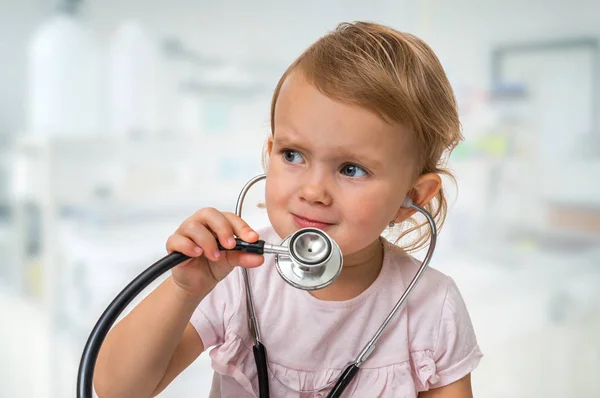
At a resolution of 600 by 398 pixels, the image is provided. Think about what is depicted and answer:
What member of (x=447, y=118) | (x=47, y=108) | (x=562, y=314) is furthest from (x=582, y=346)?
(x=47, y=108)

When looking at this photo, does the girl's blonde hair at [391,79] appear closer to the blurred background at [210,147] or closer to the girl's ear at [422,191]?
the girl's ear at [422,191]

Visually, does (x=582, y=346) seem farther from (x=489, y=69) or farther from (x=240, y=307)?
(x=240, y=307)

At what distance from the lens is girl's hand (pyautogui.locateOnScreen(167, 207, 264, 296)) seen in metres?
0.68

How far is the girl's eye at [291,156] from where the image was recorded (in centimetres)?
79

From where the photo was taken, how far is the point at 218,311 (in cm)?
88

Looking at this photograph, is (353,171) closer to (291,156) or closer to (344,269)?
(291,156)

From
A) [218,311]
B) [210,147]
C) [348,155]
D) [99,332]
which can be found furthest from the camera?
[210,147]

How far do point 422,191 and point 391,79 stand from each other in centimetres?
18

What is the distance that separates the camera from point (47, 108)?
1.74 m

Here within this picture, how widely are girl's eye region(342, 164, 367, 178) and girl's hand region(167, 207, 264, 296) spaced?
0.51 ft

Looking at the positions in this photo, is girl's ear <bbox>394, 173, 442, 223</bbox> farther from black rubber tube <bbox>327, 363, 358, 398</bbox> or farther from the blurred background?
the blurred background

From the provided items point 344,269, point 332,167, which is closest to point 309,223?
point 332,167

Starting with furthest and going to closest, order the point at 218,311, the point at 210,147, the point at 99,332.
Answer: the point at 210,147, the point at 218,311, the point at 99,332

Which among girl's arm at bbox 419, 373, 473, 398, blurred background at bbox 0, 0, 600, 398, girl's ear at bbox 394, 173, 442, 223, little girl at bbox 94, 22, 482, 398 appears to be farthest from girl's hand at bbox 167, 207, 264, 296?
blurred background at bbox 0, 0, 600, 398
